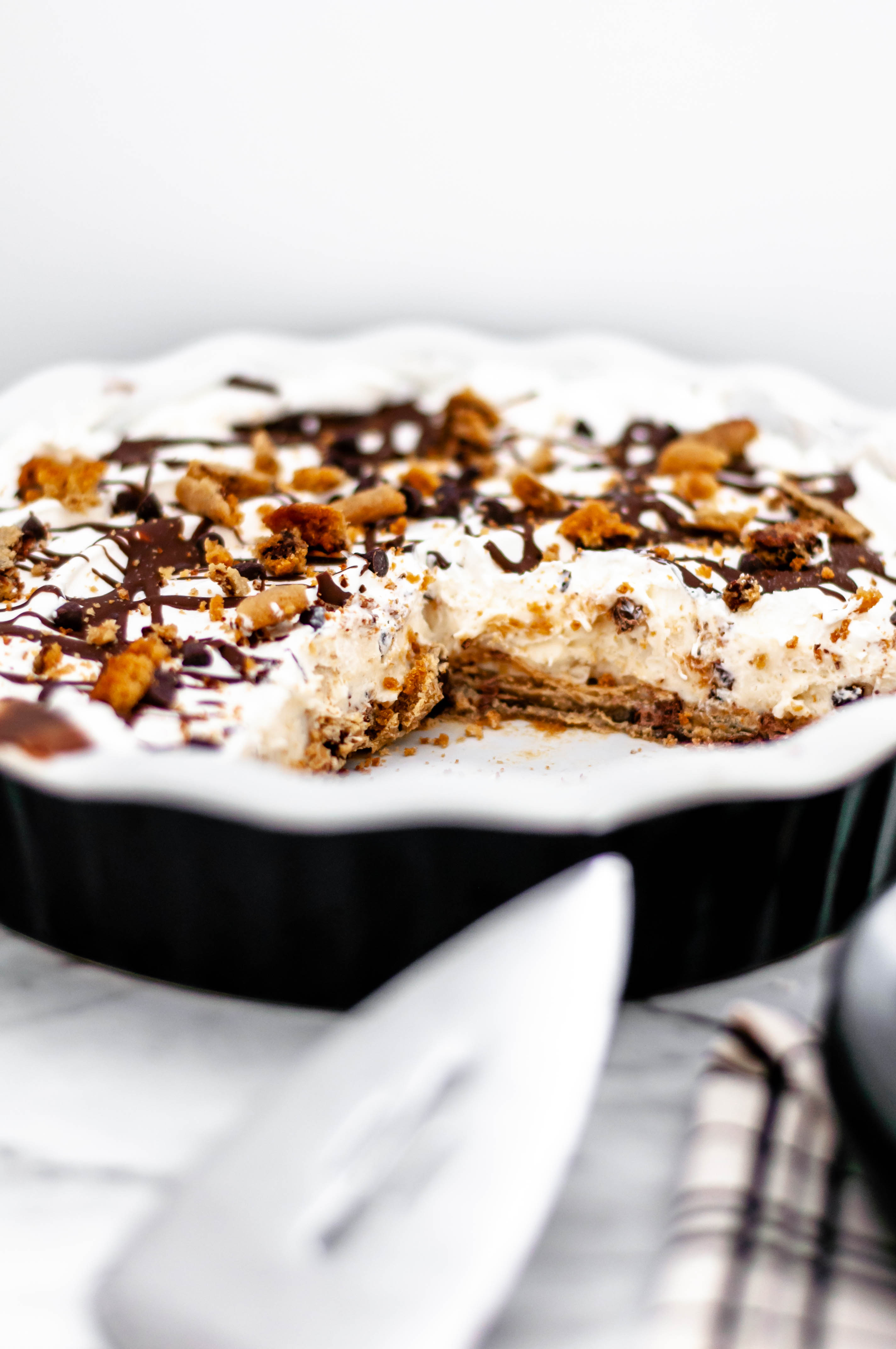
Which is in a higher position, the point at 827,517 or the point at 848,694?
the point at 827,517

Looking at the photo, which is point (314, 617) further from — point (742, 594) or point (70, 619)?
point (742, 594)

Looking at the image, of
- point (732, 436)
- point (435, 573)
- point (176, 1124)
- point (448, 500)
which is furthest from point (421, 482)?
point (176, 1124)

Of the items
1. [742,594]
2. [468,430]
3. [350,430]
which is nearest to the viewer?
[742,594]

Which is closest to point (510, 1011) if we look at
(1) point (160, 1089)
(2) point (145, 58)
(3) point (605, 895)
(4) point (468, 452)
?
(3) point (605, 895)

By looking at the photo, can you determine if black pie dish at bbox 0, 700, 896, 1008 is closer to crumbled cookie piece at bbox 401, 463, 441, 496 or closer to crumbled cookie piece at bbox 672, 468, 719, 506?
crumbled cookie piece at bbox 672, 468, 719, 506

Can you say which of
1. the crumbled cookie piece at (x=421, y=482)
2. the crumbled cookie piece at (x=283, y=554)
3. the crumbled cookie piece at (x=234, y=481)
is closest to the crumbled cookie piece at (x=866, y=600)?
the crumbled cookie piece at (x=421, y=482)

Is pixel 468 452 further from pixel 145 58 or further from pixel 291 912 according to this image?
pixel 291 912

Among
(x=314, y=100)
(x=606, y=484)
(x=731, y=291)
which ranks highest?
(x=314, y=100)

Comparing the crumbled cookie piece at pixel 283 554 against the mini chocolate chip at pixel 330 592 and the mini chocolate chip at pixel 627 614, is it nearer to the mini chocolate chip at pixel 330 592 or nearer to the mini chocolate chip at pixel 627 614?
the mini chocolate chip at pixel 330 592
